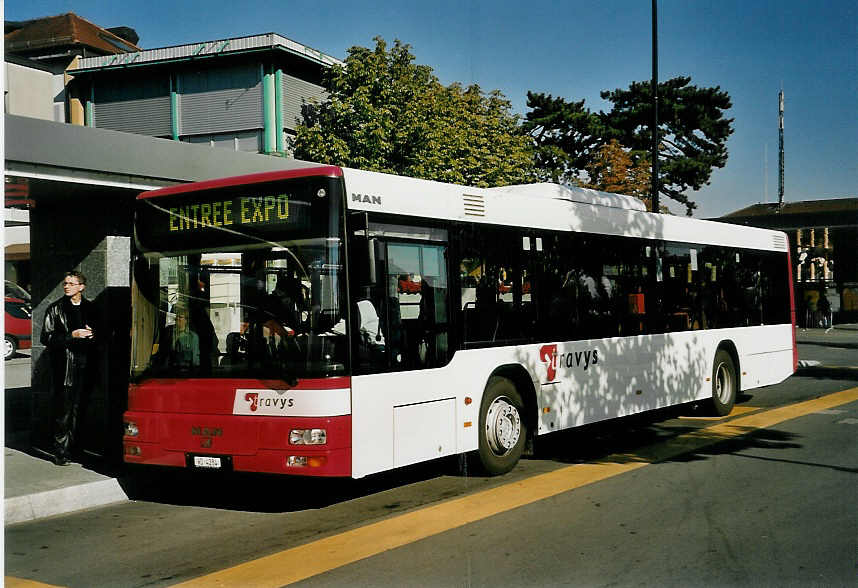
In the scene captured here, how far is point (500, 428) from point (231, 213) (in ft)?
11.3

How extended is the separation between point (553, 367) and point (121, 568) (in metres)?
5.27

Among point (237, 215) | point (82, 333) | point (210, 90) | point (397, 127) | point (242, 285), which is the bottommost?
point (82, 333)

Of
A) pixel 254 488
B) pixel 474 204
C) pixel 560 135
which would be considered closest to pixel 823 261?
pixel 560 135

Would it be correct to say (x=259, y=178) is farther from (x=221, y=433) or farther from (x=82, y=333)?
(x=82, y=333)

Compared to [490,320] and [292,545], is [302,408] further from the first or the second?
[490,320]

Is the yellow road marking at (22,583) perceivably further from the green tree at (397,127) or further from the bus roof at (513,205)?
the green tree at (397,127)

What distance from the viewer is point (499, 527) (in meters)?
6.77

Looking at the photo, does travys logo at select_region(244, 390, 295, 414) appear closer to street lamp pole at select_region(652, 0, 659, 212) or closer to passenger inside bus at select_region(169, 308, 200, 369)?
passenger inside bus at select_region(169, 308, 200, 369)

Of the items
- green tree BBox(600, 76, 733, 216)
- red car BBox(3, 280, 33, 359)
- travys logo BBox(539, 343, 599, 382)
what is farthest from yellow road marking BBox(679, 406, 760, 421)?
red car BBox(3, 280, 33, 359)

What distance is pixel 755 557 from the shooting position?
18.9 feet

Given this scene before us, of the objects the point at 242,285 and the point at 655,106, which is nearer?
the point at 242,285

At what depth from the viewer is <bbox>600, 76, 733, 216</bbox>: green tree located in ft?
94.9

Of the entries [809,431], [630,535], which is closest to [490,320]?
[630,535]

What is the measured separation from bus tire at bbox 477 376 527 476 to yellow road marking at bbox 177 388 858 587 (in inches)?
15.3
